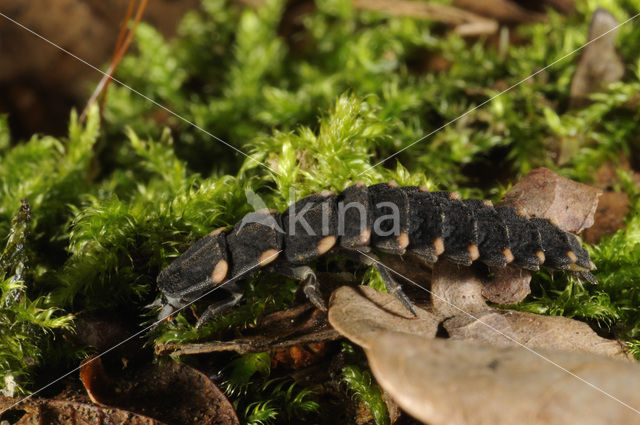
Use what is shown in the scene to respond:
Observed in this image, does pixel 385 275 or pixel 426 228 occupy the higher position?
pixel 426 228

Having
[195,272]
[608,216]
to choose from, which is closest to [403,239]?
[195,272]

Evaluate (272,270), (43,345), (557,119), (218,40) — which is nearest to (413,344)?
(272,270)

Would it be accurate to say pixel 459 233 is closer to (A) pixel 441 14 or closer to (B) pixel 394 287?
(B) pixel 394 287

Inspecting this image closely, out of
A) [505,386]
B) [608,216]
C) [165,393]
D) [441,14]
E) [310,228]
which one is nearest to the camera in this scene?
[505,386]

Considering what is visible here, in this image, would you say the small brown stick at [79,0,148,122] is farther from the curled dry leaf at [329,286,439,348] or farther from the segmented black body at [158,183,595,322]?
the curled dry leaf at [329,286,439,348]

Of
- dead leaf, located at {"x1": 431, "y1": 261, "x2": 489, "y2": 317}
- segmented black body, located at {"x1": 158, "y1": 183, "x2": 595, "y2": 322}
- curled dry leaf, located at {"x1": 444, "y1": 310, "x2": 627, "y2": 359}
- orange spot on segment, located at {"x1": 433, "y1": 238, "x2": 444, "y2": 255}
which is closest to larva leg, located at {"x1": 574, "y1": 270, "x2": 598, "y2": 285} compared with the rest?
segmented black body, located at {"x1": 158, "y1": 183, "x2": 595, "y2": 322}

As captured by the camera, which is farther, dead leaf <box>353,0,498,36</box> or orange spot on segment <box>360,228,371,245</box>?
dead leaf <box>353,0,498,36</box>
